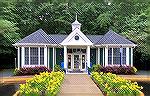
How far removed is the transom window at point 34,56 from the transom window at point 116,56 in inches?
74.9

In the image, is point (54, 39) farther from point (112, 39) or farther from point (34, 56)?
point (112, 39)

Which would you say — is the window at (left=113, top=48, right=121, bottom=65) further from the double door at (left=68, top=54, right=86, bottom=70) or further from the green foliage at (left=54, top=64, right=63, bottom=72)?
the green foliage at (left=54, top=64, right=63, bottom=72)

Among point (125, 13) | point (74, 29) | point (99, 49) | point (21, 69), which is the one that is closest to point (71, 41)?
point (74, 29)

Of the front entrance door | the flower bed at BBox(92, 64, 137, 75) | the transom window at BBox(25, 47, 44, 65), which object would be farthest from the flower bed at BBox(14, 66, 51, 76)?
the flower bed at BBox(92, 64, 137, 75)

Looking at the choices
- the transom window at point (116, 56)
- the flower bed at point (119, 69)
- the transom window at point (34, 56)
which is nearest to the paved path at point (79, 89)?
the flower bed at point (119, 69)

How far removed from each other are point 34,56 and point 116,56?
2.28 meters

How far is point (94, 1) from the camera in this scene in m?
0.86

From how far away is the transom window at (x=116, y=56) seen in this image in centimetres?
768

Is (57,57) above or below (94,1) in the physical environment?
below

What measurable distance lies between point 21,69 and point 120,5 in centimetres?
652

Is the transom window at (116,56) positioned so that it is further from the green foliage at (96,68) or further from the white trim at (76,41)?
the white trim at (76,41)

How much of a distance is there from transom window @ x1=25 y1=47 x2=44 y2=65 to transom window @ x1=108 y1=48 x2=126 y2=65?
190 cm

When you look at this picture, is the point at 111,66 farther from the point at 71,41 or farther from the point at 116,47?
the point at 71,41

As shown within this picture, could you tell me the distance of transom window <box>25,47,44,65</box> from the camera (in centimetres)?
743
